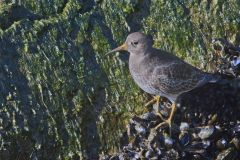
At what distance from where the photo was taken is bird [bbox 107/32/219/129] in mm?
4996

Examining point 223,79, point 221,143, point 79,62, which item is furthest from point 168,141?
point 79,62

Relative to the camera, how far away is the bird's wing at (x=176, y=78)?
4992 millimetres

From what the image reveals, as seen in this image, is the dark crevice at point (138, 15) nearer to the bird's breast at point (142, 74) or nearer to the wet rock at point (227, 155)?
the bird's breast at point (142, 74)

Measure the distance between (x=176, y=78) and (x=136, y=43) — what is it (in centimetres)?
43

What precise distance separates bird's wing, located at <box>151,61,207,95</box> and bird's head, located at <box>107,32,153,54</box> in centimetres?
26

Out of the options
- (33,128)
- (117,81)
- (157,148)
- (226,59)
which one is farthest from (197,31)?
(33,128)

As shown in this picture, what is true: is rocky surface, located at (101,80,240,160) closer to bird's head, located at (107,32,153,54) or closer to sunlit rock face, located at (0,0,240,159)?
sunlit rock face, located at (0,0,240,159)

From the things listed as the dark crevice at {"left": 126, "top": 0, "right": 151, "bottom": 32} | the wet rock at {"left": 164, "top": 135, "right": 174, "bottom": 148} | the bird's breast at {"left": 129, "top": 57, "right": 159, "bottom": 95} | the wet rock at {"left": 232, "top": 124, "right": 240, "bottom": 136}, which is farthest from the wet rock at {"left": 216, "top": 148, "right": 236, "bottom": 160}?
the dark crevice at {"left": 126, "top": 0, "right": 151, "bottom": 32}

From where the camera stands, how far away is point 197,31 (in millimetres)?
5430

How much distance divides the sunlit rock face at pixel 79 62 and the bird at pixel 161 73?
199 millimetres

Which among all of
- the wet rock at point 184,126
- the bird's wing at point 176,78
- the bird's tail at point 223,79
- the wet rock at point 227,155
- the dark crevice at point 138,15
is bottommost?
the wet rock at point 227,155

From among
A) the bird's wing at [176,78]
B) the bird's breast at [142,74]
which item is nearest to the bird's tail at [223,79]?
the bird's wing at [176,78]

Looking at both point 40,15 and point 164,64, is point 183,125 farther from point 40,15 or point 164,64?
point 40,15

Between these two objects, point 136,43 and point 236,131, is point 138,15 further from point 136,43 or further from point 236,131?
point 236,131
